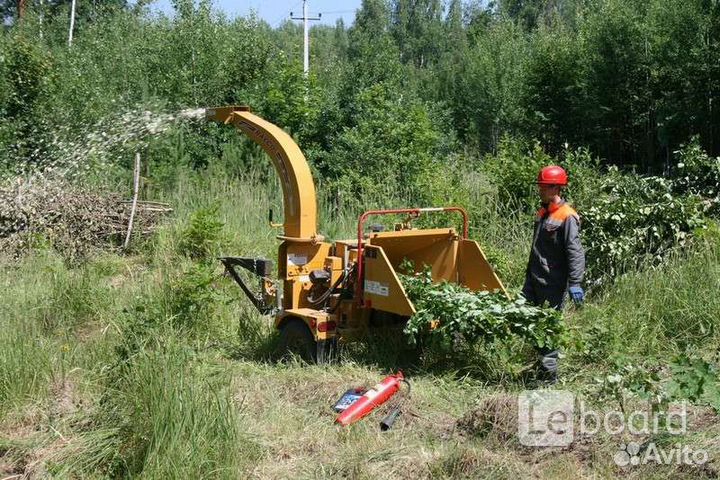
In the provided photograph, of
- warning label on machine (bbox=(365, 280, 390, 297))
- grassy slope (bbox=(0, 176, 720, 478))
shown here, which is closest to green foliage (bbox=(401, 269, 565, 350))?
warning label on machine (bbox=(365, 280, 390, 297))

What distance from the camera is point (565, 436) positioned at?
5.02 meters

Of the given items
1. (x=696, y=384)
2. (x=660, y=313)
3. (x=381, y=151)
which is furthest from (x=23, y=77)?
(x=696, y=384)

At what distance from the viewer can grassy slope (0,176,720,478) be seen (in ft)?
15.8

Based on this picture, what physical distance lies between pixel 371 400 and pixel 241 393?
102 centimetres

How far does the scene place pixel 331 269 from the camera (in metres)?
7.17

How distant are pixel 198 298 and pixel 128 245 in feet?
13.9

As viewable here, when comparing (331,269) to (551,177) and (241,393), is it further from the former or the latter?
(551,177)

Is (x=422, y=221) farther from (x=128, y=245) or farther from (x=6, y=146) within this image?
(x=6, y=146)

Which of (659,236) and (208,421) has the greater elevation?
(659,236)

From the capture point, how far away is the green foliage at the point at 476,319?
6203 millimetres

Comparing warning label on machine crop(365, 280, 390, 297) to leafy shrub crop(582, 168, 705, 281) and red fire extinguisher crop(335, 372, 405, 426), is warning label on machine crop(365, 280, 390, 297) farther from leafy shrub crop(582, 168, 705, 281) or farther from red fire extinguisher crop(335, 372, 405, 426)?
leafy shrub crop(582, 168, 705, 281)

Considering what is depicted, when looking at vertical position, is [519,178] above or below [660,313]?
above

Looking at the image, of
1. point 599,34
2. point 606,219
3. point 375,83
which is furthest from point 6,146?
point 599,34

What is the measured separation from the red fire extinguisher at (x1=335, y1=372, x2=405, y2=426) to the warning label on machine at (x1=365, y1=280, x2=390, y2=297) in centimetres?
75
